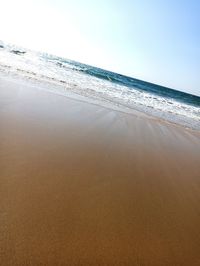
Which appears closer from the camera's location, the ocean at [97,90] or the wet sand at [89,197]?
the wet sand at [89,197]

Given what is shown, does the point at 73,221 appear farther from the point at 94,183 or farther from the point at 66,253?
the point at 94,183

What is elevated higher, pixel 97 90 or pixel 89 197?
pixel 89 197

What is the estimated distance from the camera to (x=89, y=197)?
290 cm

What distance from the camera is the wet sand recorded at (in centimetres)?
211

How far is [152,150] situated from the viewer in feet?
17.8

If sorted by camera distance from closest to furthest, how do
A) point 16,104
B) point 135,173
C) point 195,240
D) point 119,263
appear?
1. point 119,263
2. point 195,240
3. point 135,173
4. point 16,104

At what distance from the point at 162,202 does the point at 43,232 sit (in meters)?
1.70

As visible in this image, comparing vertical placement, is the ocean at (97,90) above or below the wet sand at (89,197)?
below

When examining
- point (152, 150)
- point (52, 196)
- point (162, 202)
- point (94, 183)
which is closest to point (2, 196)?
point (52, 196)

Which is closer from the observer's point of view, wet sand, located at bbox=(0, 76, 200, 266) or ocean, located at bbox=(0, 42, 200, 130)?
wet sand, located at bbox=(0, 76, 200, 266)

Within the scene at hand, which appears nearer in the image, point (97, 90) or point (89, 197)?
point (89, 197)

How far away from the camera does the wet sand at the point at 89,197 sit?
2113 mm

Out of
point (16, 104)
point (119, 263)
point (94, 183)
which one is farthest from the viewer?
point (16, 104)

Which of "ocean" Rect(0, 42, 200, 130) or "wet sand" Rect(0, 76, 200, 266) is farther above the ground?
"wet sand" Rect(0, 76, 200, 266)
